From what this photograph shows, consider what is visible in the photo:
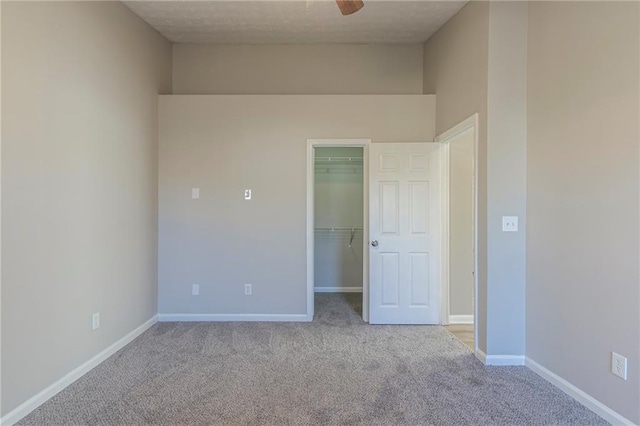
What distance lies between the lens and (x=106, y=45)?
10.2 ft

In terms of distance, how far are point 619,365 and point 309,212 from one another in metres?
2.87

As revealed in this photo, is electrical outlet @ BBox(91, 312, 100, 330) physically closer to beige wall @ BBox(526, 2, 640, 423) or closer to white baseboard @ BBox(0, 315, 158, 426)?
white baseboard @ BBox(0, 315, 158, 426)

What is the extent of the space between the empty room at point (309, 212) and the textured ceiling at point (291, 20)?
0.03 meters

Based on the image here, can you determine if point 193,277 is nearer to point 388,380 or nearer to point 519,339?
point 388,380

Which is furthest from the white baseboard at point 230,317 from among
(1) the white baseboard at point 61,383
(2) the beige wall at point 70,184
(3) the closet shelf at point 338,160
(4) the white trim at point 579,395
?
(3) the closet shelf at point 338,160

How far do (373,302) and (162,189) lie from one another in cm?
267

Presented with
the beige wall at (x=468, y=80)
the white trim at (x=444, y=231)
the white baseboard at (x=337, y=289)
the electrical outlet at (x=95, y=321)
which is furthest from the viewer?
the white baseboard at (x=337, y=289)

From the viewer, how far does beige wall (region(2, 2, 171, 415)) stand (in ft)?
7.20

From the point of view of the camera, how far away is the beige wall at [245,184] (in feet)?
13.5

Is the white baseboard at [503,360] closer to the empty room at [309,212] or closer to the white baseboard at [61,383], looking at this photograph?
the empty room at [309,212]

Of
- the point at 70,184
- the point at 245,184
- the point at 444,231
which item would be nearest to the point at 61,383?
the point at 70,184

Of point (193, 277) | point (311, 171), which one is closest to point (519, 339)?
point (311, 171)

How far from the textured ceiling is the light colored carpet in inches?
126

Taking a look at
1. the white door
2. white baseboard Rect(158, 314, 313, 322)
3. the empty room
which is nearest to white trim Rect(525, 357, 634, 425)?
the empty room
